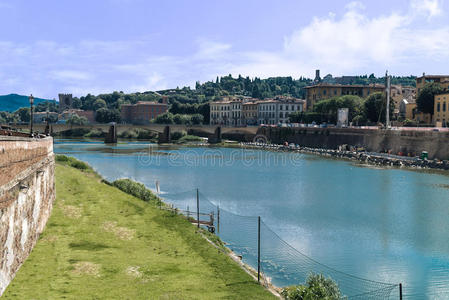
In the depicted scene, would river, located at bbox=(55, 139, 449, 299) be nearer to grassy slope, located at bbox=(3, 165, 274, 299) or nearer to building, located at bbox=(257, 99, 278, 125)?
grassy slope, located at bbox=(3, 165, 274, 299)

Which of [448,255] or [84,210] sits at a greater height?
[84,210]

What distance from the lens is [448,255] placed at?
23.3 metres

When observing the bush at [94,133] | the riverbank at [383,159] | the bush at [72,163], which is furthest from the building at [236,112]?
the bush at [72,163]

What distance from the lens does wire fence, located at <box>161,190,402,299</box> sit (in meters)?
18.1

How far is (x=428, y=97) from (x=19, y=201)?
8411cm

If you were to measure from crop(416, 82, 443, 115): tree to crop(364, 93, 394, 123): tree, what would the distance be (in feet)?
24.0

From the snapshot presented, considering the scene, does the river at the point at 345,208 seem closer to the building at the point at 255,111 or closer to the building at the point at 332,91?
the building at the point at 332,91

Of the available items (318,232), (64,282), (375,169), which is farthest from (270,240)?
(375,169)

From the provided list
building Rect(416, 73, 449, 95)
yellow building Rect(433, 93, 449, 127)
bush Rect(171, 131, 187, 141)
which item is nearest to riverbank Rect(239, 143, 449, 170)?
yellow building Rect(433, 93, 449, 127)

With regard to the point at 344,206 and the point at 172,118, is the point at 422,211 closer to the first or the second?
the point at 344,206

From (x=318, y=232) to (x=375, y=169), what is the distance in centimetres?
3705

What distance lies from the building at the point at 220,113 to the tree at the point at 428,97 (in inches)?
3135

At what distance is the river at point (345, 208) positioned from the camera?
21609 millimetres

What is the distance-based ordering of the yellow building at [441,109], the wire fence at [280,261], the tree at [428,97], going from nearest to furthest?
the wire fence at [280,261], the yellow building at [441,109], the tree at [428,97]
